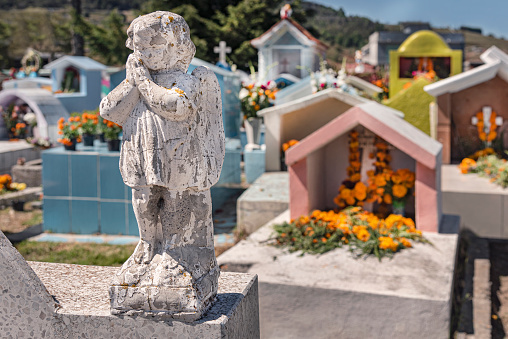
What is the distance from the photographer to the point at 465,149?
11.8 meters

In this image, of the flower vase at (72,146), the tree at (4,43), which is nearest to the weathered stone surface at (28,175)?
the flower vase at (72,146)

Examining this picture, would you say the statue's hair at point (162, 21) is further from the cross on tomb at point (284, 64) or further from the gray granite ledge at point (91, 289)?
the cross on tomb at point (284, 64)

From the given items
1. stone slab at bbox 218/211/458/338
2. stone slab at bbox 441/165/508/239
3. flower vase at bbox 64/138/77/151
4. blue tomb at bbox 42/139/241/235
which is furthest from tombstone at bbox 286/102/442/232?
flower vase at bbox 64/138/77/151

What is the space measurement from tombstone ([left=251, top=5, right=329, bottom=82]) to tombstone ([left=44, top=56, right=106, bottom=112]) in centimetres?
498

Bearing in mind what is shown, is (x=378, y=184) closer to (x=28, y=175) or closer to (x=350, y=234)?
(x=350, y=234)

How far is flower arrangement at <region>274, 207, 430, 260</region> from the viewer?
570cm

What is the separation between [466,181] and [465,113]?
9.08ft

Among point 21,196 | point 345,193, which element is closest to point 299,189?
point 345,193

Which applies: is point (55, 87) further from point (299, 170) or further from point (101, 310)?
point (101, 310)

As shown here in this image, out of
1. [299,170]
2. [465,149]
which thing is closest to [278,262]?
[299,170]

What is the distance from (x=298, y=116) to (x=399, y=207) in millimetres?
3897

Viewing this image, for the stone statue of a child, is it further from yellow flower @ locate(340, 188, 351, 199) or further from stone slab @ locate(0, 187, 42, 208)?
stone slab @ locate(0, 187, 42, 208)

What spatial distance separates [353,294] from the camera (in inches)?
191

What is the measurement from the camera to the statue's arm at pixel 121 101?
97.6 inches
